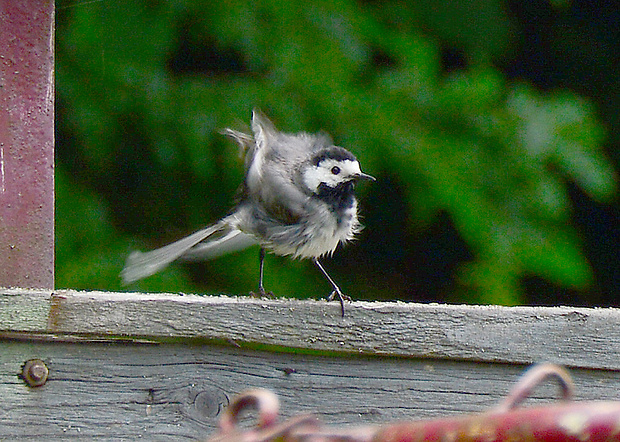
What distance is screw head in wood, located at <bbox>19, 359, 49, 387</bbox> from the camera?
1481 millimetres

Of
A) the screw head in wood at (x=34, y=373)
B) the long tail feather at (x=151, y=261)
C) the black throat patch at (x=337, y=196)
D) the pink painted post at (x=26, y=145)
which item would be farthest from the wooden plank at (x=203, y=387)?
the black throat patch at (x=337, y=196)

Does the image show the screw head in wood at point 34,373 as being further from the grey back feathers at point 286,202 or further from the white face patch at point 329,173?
the white face patch at point 329,173

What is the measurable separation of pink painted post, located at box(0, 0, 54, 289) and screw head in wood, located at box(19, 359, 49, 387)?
26cm

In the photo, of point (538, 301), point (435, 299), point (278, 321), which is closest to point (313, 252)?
point (278, 321)

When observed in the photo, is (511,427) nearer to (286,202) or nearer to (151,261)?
(151,261)

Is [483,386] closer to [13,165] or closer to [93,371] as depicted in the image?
[93,371]

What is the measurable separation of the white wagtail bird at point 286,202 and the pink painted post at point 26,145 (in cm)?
102

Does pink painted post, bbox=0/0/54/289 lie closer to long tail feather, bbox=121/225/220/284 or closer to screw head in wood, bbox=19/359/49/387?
screw head in wood, bbox=19/359/49/387

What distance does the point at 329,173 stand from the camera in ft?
10.5

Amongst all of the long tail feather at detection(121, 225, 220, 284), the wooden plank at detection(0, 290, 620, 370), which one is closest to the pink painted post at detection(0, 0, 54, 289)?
the wooden plank at detection(0, 290, 620, 370)

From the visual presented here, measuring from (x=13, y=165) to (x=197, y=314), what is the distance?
20.0 inches

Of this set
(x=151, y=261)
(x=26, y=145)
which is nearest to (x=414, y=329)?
(x=26, y=145)

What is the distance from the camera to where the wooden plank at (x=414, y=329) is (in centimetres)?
159

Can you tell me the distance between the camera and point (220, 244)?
322cm
